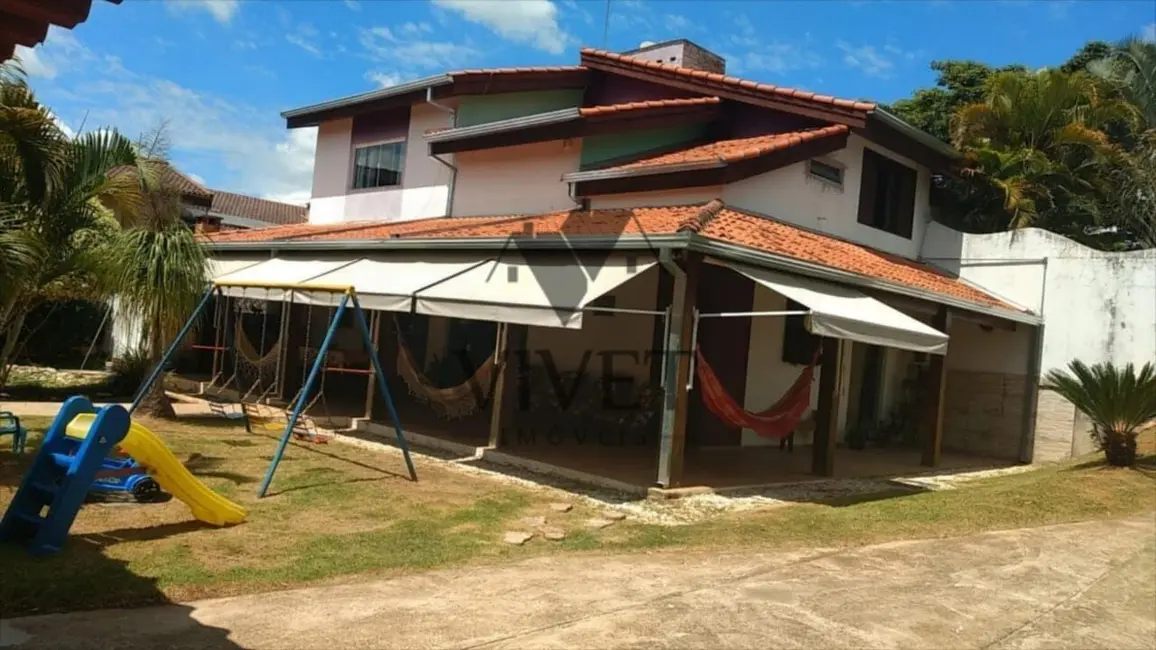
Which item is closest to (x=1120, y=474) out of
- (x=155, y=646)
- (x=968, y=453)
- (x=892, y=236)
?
(x=968, y=453)

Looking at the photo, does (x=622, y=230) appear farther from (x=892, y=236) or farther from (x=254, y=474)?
(x=892, y=236)

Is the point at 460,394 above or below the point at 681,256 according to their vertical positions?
below

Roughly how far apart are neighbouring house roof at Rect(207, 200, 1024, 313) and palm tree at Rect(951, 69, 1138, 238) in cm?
447

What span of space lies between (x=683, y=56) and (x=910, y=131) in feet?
15.6

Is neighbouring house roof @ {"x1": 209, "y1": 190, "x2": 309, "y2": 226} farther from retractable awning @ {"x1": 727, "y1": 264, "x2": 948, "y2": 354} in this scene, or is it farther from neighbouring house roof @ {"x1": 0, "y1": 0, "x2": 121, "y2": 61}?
neighbouring house roof @ {"x1": 0, "y1": 0, "x2": 121, "y2": 61}

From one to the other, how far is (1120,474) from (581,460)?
6.94 meters

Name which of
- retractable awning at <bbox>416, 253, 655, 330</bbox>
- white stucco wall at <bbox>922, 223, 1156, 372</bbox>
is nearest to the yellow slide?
retractable awning at <bbox>416, 253, 655, 330</bbox>

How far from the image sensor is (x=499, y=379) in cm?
1122

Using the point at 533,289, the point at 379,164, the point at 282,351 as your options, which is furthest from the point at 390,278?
the point at 379,164

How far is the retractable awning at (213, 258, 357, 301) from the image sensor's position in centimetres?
1178

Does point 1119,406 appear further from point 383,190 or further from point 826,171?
point 383,190

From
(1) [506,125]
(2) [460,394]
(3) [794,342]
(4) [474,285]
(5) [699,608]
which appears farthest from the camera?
(1) [506,125]

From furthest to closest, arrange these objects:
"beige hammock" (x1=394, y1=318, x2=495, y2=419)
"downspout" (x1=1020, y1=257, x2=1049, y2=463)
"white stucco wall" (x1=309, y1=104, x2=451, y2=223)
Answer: "white stucco wall" (x1=309, y1=104, x2=451, y2=223)
"downspout" (x1=1020, y1=257, x2=1049, y2=463)
"beige hammock" (x1=394, y1=318, x2=495, y2=419)

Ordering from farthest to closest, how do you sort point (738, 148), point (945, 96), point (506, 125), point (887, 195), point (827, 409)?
point (945, 96)
point (887, 195)
point (506, 125)
point (738, 148)
point (827, 409)
